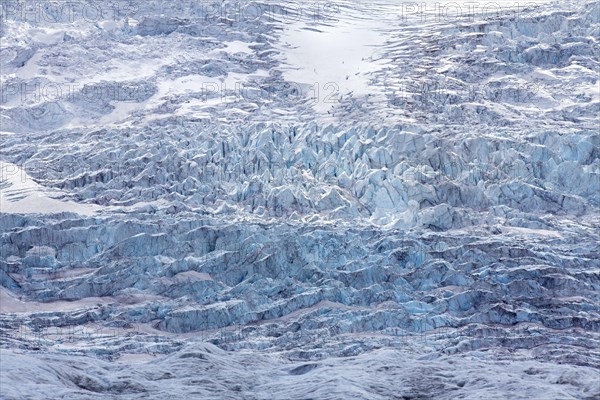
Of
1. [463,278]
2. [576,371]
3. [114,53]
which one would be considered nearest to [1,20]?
[114,53]

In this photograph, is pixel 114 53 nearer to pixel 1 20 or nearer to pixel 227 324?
pixel 1 20

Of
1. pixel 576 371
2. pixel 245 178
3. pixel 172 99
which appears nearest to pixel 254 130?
pixel 245 178

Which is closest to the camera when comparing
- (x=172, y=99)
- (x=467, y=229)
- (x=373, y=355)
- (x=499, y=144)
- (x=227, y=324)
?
(x=373, y=355)

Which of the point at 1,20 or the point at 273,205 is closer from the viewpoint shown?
the point at 273,205

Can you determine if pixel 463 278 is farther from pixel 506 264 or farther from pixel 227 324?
pixel 227 324

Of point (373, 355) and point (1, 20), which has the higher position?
point (1, 20)

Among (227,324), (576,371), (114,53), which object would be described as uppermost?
(114,53)

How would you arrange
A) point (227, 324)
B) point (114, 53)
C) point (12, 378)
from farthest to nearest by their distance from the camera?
1. point (114, 53)
2. point (227, 324)
3. point (12, 378)
